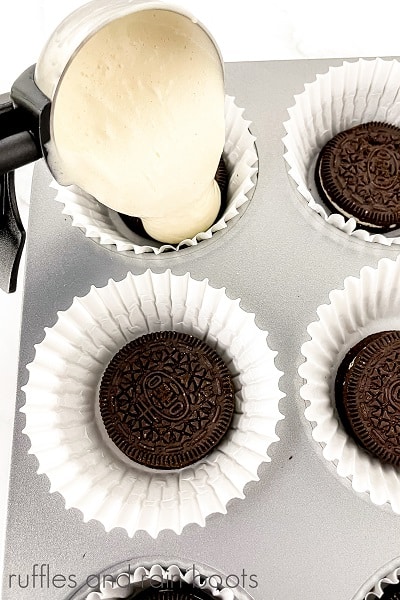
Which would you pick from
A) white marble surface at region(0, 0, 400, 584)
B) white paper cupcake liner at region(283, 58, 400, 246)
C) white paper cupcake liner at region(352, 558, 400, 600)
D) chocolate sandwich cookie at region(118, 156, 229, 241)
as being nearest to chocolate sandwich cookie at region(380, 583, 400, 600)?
white paper cupcake liner at region(352, 558, 400, 600)

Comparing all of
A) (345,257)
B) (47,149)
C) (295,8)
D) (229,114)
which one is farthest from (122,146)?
(295,8)

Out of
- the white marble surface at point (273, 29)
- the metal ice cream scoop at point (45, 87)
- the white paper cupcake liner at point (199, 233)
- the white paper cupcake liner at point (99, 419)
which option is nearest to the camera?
the metal ice cream scoop at point (45, 87)

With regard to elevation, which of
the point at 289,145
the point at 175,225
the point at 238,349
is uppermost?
the point at 289,145

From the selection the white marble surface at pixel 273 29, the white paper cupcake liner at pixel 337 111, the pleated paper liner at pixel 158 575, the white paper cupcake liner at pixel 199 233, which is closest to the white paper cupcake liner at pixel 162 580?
the pleated paper liner at pixel 158 575

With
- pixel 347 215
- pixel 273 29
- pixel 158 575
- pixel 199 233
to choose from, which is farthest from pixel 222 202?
pixel 158 575

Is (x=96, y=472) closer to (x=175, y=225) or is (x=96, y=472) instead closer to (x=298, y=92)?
(x=175, y=225)

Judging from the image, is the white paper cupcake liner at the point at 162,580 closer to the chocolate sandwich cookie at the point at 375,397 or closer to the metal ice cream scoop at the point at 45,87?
the chocolate sandwich cookie at the point at 375,397

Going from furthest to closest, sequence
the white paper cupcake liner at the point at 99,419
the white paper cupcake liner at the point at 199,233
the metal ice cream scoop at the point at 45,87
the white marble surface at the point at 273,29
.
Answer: the white marble surface at the point at 273,29 → the white paper cupcake liner at the point at 199,233 → the white paper cupcake liner at the point at 99,419 → the metal ice cream scoop at the point at 45,87
